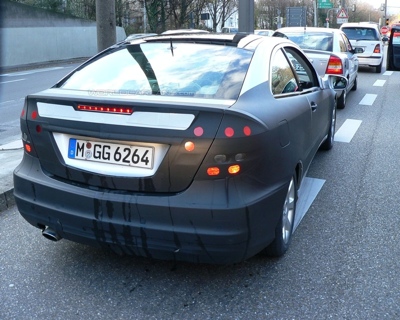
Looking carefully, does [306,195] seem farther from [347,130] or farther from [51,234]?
[347,130]

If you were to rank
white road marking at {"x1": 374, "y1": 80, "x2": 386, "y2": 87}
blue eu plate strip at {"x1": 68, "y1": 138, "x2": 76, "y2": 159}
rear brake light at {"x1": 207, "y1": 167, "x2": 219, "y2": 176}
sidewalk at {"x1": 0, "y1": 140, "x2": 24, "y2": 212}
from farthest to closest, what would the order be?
white road marking at {"x1": 374, "y1": 80, "x2": 386, "y2": 87}, sidewalk at {"x1": 0, "y1": 140, "x2": 24, "y2": 212}, blue eu plate strip at {"x1": 68, "y1": 138, "x2": 76, "y2": 159}, rear brake light at {"x1": 207, "y1": 167, "x2": 219, "y2": 176}

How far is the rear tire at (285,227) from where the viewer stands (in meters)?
3.54

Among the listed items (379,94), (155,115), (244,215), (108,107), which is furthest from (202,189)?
(379,94)

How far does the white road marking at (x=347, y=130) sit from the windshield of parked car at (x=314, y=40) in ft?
7.66

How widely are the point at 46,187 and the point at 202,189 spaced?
105 cm

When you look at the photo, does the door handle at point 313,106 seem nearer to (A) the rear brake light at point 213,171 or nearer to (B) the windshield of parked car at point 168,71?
(B) the windshield of parked car at point 168,71

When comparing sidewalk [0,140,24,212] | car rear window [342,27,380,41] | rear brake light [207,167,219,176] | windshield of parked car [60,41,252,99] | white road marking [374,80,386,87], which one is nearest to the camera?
rear brake light [207,167,219,176]

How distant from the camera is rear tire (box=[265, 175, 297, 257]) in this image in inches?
139

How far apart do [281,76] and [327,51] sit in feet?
23.4

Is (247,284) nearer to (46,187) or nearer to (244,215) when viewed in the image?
(244,215)

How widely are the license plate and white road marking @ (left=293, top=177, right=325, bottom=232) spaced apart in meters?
1.80

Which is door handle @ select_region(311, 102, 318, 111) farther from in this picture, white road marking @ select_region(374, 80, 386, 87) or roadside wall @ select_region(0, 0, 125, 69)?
roadside wall @ select_region(0, 0, 125, 69)

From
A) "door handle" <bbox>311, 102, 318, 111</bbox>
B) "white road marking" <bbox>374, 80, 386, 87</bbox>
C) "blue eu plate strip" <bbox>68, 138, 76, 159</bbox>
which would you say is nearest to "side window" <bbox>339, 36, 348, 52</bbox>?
"white road marking" <bbox>374, 80, 386, 87</bbox>

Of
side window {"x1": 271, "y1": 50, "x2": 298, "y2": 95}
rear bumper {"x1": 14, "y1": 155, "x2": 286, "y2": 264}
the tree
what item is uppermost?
the tree
